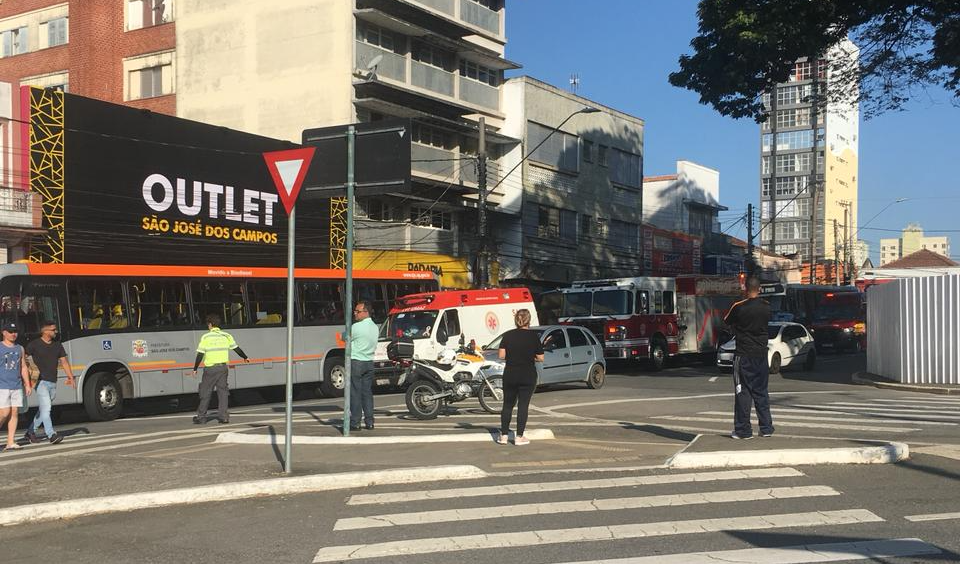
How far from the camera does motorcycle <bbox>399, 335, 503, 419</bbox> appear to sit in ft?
50.1

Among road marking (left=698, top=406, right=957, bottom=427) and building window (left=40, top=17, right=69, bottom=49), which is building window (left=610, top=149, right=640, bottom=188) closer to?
building window (left=40, top=17, right=69, bottom=49)

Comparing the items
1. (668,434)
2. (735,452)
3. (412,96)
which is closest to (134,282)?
(668,434)

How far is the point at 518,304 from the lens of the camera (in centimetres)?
2558

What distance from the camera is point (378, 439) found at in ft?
38.4

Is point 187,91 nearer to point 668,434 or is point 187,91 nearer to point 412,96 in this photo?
point 412,96

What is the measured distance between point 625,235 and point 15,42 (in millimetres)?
31917

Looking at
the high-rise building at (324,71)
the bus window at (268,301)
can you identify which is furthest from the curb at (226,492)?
the high-rise building at (324,71)

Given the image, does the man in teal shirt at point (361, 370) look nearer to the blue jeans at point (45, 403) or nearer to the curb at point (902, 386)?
the blue jeans at point (45, 403)

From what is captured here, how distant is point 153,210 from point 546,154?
70.2 feet

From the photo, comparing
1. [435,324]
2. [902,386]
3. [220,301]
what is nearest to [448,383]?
[435,324]

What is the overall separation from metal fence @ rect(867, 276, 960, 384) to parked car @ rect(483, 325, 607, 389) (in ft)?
23.0

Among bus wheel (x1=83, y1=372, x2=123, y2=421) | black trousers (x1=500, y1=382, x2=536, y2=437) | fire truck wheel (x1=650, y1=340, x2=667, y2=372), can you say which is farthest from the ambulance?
black trousers (x1=500, y1=382, x2=536, y2=437)

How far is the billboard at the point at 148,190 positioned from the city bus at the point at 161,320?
7.62m

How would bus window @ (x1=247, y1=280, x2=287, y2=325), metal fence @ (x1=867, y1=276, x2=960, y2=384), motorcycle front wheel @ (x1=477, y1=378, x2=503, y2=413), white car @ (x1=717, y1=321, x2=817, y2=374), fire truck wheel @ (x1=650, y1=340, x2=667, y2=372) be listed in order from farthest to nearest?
1. fire truck wheel @ (x1=650, y1=340, x2=667, y2=372)
2. white car @ (x1=717, y1=321, x2=817, y2=374)
3. bus window @ (x1=247, y1=280, x2=287, y2=325)
4. metal fence @ (x1=867, y1=276, x2=960, y2=384)
5. motorcycle front wheel @ (x1=477, y1=378, x2=503, y2=413)
